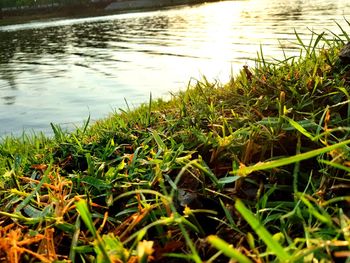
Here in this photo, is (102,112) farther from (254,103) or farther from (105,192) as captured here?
(105,192)

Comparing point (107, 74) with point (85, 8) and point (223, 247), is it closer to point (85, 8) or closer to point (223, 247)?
point (223, 247)

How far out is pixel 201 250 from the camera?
147 centimetres

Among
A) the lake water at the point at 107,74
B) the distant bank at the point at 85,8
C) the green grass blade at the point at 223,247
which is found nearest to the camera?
the green grass blade at the point at 223,247

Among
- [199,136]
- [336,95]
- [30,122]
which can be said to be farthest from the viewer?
[30,122]

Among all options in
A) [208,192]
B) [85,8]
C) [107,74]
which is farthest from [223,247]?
[85,8]

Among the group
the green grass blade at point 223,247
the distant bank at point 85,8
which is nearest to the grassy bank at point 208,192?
the green grass blade at point 223,247

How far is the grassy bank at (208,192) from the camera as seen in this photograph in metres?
1.25

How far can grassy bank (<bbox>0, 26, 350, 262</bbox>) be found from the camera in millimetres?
1253

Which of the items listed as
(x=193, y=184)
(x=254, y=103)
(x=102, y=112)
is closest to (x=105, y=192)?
(x=193, y=184)

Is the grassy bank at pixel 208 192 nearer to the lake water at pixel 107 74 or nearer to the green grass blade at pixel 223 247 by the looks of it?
the green grass blade at pixel 223 247

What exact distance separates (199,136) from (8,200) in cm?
116

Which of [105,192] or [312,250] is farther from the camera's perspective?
[105,192]

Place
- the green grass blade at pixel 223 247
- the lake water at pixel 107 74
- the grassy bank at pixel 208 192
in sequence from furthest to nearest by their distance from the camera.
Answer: the lake water at pixel 107 74 → the grassy bank at pixel 208 192 → the green grass blade at pixel 223 247

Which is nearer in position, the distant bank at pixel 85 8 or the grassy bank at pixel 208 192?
the grassy bank at pixel 208 192
